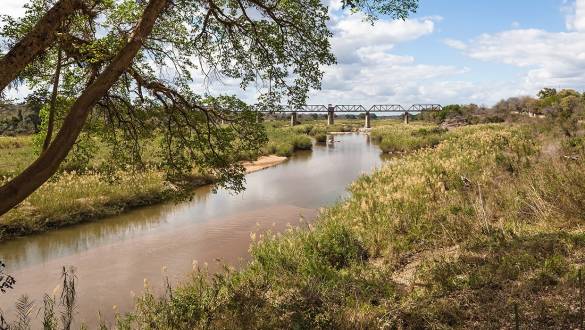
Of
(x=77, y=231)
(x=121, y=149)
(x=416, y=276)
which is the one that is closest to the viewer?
(x=416, y=276)

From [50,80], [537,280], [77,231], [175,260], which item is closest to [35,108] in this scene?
[50,80]

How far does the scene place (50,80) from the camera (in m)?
7.87

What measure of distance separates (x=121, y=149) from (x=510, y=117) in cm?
4429

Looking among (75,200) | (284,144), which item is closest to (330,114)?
(284,144)

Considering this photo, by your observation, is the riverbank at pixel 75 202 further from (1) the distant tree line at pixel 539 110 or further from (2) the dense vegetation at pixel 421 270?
(1) the distant tree line at pixel 539 110

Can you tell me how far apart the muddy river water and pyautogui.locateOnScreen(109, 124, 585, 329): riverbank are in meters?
1.27

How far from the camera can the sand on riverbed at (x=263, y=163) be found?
108ft

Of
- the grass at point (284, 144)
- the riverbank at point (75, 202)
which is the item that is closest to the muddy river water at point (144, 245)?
the riverbank at point (75, 202)

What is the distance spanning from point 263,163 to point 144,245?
21316mm

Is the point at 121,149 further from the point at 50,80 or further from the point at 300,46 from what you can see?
the point at 300,46

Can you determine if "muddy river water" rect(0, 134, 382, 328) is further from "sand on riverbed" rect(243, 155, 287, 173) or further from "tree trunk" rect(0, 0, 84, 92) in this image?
→ "sand on riverbed" rect(243, 155, 287, 173)

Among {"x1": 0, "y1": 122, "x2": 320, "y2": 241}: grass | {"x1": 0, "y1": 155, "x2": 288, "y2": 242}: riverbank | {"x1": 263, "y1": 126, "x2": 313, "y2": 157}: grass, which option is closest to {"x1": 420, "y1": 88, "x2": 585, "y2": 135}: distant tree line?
{"x1": 0, "y1": 155, "x2": 288, "y2": 242}: riverbank

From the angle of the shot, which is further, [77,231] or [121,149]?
[77,231]

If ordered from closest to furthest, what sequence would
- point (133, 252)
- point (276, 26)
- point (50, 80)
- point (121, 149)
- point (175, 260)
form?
point (50, 80)
point (276, 26)
point (121, 149)
point (175, 260)
point (133, 252)
